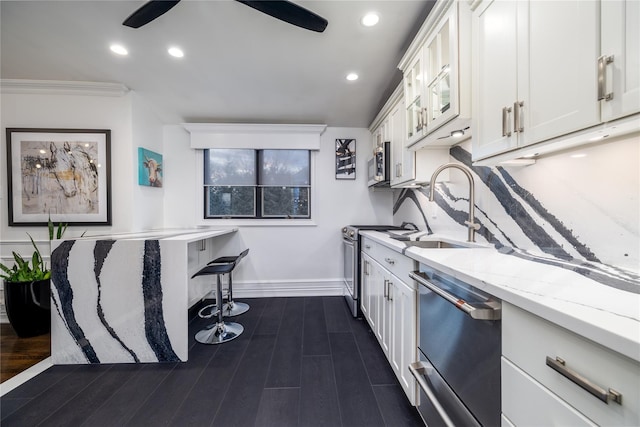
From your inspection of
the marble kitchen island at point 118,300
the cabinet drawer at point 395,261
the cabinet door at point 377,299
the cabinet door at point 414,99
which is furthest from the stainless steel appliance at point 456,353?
the marble kitchen island at point 118,300

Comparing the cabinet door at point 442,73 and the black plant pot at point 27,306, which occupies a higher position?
the cabinet door at point 442,73

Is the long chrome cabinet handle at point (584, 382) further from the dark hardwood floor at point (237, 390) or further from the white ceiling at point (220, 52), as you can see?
the white ceiling at point (220, 52)

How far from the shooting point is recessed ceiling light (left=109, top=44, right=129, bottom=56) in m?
1.91

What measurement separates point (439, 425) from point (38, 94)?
14.6 ft

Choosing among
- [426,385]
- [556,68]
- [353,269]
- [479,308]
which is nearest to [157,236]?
[353,269]

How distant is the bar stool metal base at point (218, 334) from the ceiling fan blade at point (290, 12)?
8.18 ft

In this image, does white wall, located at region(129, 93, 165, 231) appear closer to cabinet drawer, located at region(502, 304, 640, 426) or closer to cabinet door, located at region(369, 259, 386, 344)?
cabinet door, located at region(369, 259, 386, 344)

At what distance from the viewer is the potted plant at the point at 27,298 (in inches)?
85.4

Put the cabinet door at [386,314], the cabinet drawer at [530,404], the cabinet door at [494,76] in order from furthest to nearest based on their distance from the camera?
the cabinet door at [386,314] < the cabinet door at [494,76] < the cabinet drawer at [530,404]

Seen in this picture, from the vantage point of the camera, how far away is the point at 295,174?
3459 mm

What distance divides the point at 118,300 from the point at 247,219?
1.72m

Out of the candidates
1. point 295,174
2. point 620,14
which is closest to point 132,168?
point 295,174

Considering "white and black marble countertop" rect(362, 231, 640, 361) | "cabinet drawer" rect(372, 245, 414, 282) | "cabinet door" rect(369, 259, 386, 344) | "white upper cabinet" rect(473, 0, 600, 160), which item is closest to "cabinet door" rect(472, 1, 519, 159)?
"white upper cabinet" rect(473, 0, 600, 160)

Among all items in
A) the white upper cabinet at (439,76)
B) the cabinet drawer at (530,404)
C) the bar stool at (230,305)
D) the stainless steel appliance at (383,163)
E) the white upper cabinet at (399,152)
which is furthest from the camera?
the bar stool at (230,305)
